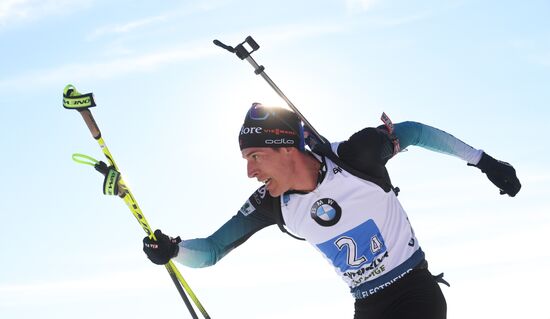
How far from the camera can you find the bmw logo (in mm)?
6141

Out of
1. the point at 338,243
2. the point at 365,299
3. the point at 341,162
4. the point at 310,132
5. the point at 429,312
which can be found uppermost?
the point at 310,132

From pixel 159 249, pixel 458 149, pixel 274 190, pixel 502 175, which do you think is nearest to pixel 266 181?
pixel 274 190

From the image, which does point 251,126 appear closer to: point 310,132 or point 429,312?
point 310,132

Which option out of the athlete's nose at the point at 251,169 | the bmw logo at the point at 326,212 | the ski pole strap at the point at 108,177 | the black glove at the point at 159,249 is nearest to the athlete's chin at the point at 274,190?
the athlete's nose at the point at 251,169

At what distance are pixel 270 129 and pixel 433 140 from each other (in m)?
1.48

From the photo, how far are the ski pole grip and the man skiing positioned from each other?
1.00 metres

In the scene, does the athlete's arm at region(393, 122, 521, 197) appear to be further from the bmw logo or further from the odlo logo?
the odlo logo

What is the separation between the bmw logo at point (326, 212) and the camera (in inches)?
242

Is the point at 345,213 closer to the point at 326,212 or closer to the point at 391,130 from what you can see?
the point at 326,212

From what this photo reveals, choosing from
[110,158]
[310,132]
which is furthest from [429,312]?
[110,158]

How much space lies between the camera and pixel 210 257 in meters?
6.44

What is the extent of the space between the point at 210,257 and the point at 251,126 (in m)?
1.19

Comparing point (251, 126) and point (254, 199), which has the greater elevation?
point (251, 126)

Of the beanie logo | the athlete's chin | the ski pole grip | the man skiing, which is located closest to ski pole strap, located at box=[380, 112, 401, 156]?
the man skiing
